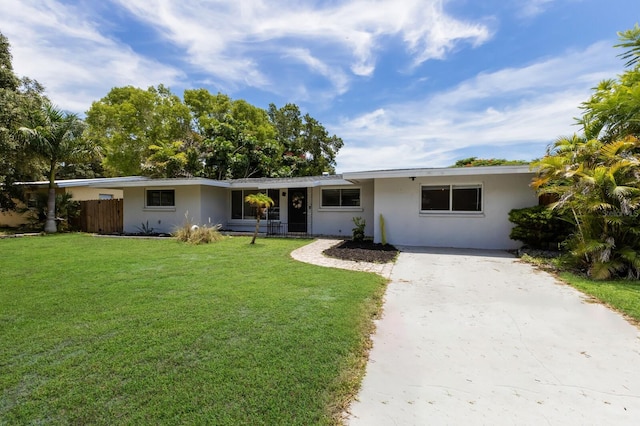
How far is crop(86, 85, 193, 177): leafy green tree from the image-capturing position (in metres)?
25.6

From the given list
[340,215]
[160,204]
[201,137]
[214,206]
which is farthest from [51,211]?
[340,215]

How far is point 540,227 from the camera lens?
8883 mm

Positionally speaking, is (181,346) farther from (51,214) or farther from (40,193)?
(40,193)

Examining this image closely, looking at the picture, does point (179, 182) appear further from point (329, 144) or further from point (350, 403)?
point (329, 144)

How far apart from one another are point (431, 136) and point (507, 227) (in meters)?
9.71

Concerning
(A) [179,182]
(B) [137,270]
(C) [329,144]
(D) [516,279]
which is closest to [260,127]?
(C) [329,144]

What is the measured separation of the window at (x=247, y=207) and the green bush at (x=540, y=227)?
9.97 meters

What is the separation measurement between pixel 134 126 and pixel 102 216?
42.0 feet

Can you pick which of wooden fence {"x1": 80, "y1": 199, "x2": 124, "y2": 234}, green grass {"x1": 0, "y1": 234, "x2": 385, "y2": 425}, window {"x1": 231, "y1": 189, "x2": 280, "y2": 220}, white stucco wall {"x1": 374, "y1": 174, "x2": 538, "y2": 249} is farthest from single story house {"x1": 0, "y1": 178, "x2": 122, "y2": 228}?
white stucco wall {"x1": 374, "y1": 174, "x2": 538, "y2": 249}

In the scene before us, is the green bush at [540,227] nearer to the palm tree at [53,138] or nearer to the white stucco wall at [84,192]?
the palm tree at [53,138]

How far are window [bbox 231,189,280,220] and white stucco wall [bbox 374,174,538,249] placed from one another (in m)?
5.83

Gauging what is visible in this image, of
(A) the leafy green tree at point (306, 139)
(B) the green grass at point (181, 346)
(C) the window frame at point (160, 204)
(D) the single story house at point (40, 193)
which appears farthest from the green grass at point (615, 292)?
(A) the leafy green tree at point (306, 139)

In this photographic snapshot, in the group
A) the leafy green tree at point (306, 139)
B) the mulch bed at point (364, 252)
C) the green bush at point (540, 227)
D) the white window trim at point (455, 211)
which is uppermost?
the leafy green tree at point (306, 139)

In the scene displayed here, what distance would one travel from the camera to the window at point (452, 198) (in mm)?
10414
